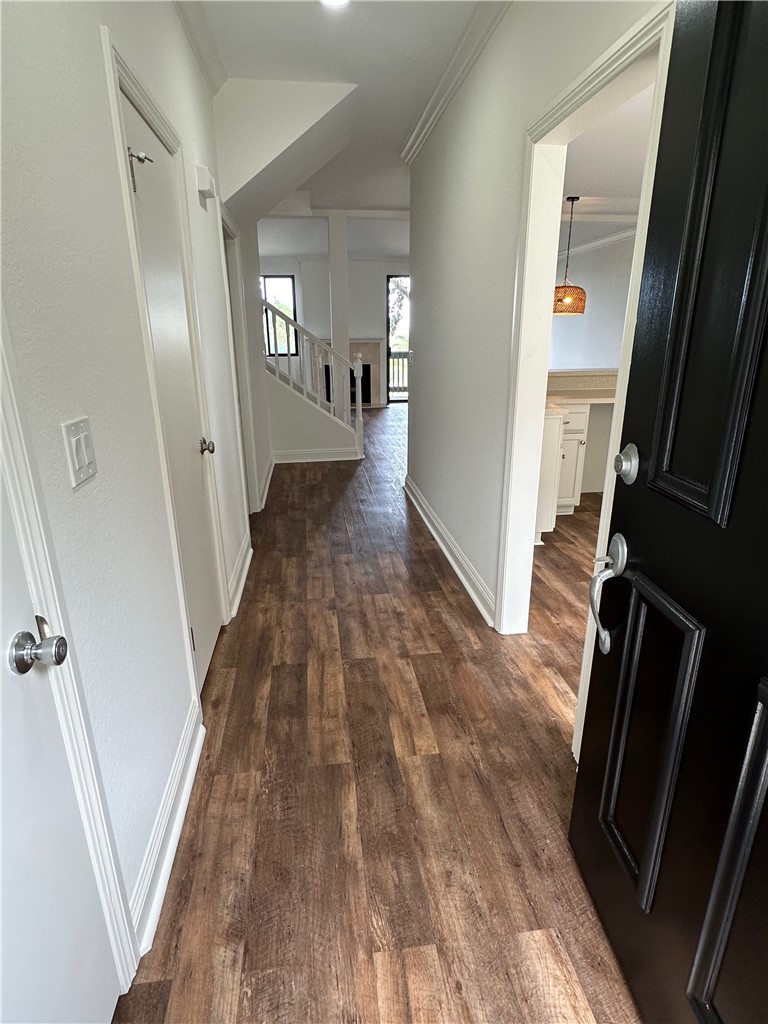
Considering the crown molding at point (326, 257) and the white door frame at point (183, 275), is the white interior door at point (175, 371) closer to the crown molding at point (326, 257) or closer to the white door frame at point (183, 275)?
the white door frame at point (183, 275)

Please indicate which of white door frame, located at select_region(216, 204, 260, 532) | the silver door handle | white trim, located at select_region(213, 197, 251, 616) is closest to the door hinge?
white trim, located at select_region(213, 197, 251, 616)

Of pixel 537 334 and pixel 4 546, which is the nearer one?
pixel 4 546

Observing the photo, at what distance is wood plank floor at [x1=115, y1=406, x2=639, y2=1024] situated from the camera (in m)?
1.20

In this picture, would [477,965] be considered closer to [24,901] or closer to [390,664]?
[24,901]

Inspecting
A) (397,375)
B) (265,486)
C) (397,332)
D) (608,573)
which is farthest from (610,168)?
(397,375)

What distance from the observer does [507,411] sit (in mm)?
2355

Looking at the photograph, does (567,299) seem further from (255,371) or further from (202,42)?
(202,42)

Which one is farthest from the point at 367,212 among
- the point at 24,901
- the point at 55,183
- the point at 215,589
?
the point at 24,901

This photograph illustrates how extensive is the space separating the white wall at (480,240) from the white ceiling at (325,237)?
3.25m

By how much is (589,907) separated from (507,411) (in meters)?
1.75

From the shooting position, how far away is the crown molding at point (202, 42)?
83.8 inches

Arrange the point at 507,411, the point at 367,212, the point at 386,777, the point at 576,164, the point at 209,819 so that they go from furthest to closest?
the point at 367,212, the point at 576,164, the point at 507,411, the point at 386,777, the point at 209,819

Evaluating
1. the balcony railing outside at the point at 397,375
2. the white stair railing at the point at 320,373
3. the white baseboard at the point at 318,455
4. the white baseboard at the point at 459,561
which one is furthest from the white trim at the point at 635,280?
the balcony railing outside at the point at 397,375

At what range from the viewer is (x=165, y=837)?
1.47 m
